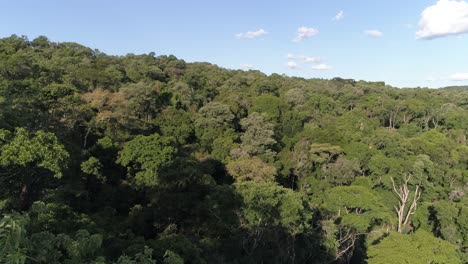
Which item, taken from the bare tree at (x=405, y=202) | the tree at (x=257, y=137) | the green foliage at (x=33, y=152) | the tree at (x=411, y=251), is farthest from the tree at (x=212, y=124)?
the green foliage at (x=33, y=152)

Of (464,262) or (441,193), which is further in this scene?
(441,193)

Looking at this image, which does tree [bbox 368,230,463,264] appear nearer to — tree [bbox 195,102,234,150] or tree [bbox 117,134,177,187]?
tree [bbox 117,134,177,187]

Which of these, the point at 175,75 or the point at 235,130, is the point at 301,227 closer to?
the point at 235,130

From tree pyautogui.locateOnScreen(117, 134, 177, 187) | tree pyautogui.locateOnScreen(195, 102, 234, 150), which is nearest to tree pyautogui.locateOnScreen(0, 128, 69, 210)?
tree pyautogui.locateOnScreen(117, 134, 177, 187)

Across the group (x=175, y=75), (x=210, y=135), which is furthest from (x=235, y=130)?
(x=175, y=75)

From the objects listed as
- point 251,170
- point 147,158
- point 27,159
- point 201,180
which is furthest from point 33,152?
point 251,170

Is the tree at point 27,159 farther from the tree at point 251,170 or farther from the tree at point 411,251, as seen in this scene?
the tree at point 411,251
